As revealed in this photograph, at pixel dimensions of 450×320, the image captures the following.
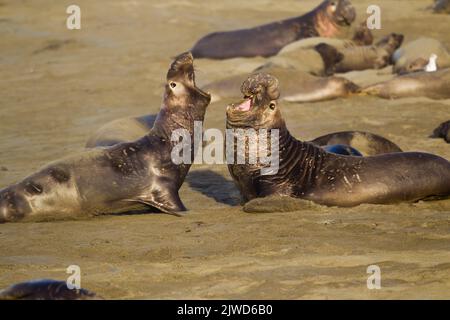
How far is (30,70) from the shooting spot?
14414 millimetres

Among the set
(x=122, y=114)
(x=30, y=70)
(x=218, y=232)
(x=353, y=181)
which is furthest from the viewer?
(x=30, y=70)

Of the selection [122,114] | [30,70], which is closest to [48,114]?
[122,114]

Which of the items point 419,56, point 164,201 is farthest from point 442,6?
point 164,201

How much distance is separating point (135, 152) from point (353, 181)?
4.89 feet

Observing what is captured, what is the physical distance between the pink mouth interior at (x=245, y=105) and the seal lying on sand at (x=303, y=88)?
3964mm

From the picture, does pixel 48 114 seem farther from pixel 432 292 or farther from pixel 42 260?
pixel 432 292

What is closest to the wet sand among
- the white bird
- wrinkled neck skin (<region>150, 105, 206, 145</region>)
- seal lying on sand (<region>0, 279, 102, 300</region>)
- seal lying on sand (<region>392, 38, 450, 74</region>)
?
seal lying on sand (<region>0, 279, 102, 300</region>)

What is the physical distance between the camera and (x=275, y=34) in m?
15.5

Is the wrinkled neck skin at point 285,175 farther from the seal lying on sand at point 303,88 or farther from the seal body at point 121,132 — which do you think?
the seal lying on sand at point 303,88

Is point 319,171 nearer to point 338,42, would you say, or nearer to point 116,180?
point 116,180

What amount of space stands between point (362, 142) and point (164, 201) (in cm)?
221

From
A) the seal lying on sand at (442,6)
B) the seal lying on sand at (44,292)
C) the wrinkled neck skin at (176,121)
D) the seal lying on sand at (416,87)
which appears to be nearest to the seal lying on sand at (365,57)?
the seal lying on sand at (416,87)

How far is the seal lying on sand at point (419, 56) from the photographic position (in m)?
13.1

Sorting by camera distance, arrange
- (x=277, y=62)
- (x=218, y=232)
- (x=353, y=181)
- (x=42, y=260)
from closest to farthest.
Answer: (x=42, y=260) → (x=218, y=232) → (x=353, y=181) → (x=277, y=62)
